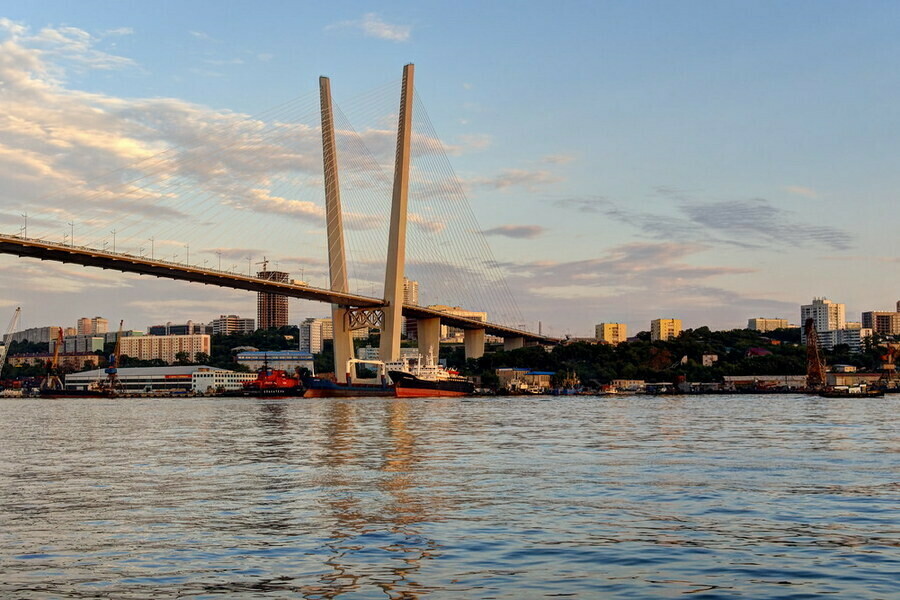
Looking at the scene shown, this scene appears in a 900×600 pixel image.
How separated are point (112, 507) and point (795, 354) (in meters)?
168

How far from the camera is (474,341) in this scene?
130 m

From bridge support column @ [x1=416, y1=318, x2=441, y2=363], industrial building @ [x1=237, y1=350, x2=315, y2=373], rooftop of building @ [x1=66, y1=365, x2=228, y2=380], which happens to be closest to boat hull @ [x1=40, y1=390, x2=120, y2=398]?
rooftop of building @ [x1=66, y1=365, x2=228, y2=380]

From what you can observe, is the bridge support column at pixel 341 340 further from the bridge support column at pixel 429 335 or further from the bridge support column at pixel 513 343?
the bridge support column at pixel 513 343

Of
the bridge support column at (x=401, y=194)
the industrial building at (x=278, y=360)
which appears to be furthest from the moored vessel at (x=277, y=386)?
the industrial building at (x=278, y=360)

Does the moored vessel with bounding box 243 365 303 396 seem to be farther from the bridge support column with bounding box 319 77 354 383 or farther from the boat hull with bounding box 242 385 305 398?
the bridge support column with bounding box 319 77 354 383

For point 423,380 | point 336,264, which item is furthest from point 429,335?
point 336,264

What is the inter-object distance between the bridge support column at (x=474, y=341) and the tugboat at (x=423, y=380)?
65.6ft

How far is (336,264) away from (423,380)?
20.6m

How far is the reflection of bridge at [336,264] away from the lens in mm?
65250

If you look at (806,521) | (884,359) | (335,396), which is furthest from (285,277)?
(884,359)

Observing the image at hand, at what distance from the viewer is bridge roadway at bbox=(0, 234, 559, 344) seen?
202ft

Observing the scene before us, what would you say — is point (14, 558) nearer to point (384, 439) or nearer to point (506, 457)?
point (506, 457)

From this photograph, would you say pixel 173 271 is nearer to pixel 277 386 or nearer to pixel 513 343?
pixel 277 386

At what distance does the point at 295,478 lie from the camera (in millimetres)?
18672
